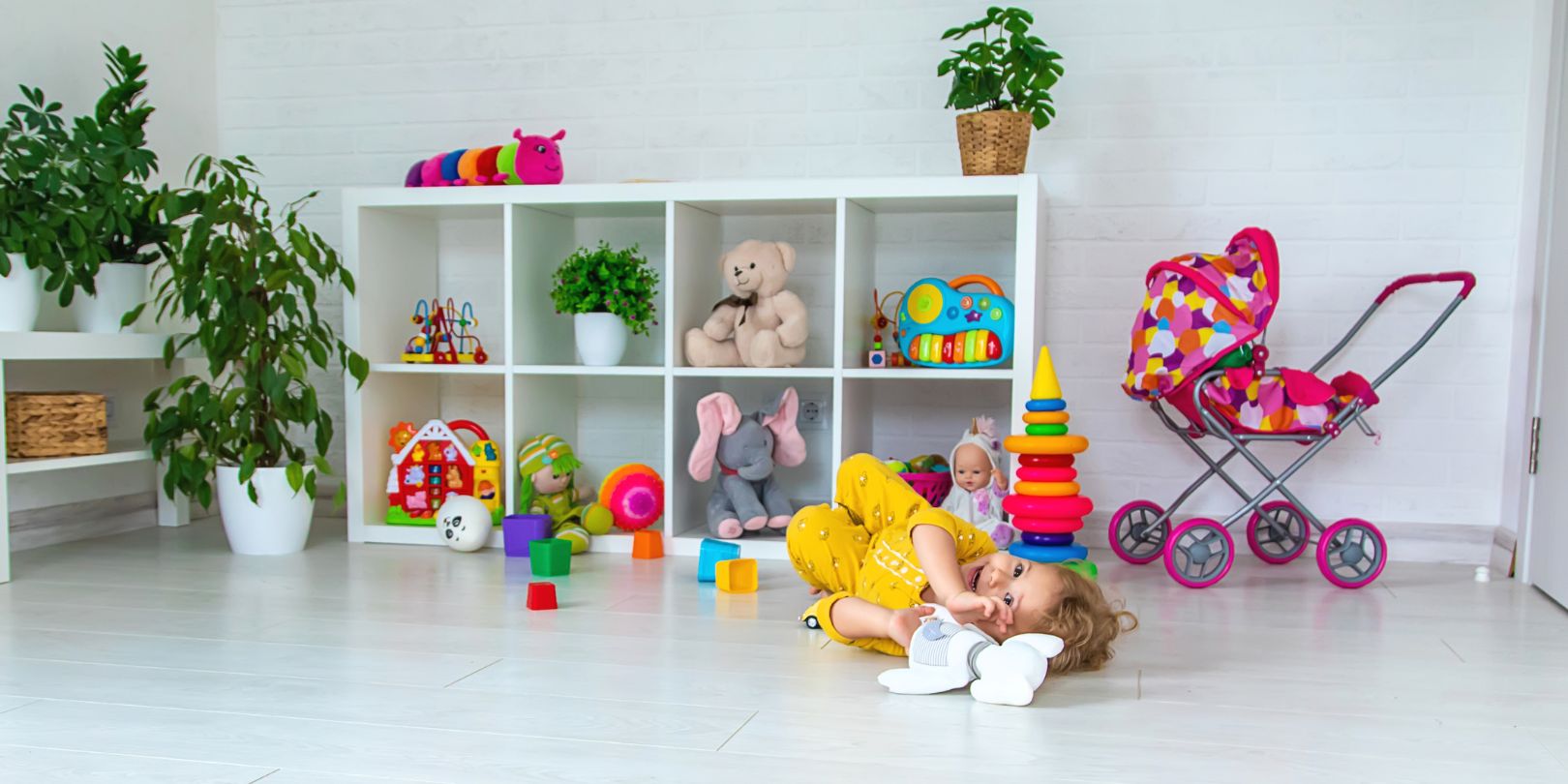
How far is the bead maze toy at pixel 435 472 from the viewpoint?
3.41m

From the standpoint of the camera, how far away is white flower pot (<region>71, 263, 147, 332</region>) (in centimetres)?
318

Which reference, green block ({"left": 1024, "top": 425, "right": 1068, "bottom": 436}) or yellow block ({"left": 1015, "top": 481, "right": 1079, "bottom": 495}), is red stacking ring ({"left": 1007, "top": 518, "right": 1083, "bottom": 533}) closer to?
yellow block ({"left": 1015, "top": 481, "right": 1079, "bottom": 495})

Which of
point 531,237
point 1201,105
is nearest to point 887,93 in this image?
point 1201,105

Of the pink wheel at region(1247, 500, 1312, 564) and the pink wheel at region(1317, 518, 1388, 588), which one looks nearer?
the pink wheel at region(1317, 518, 1388, 588)

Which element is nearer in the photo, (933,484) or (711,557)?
(711,557)

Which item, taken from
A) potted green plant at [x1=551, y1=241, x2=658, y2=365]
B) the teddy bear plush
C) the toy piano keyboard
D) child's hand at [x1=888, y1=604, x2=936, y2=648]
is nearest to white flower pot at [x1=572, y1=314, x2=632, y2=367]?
→ potted green plant at [x1=551, y1=241, x2=658, y2=365]

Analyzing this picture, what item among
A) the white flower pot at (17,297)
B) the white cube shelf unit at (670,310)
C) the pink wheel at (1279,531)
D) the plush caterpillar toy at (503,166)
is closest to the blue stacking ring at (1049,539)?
the white cube shelf unit at (670,310)

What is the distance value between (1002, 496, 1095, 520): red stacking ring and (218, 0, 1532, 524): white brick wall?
0.67 m

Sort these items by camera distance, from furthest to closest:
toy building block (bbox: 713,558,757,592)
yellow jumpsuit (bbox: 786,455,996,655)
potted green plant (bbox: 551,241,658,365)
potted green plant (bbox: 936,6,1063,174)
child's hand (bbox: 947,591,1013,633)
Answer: potted green plant (bbox: 551,241,658,365), potted green plant (bbox: 936,6,1063,174), toy building block (bbox: 713,558,757,592), yellow jumpsuit (bbox: 786,455,996,655), child's hand (bbox: 947,591,1013,633)

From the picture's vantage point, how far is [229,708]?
186 centimetres

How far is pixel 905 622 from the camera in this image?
6.89 ft

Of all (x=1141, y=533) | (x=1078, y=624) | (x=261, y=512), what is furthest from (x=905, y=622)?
(x=261, y=512)

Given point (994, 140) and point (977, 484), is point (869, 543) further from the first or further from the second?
point (994, 140)

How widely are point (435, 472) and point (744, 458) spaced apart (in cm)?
89
